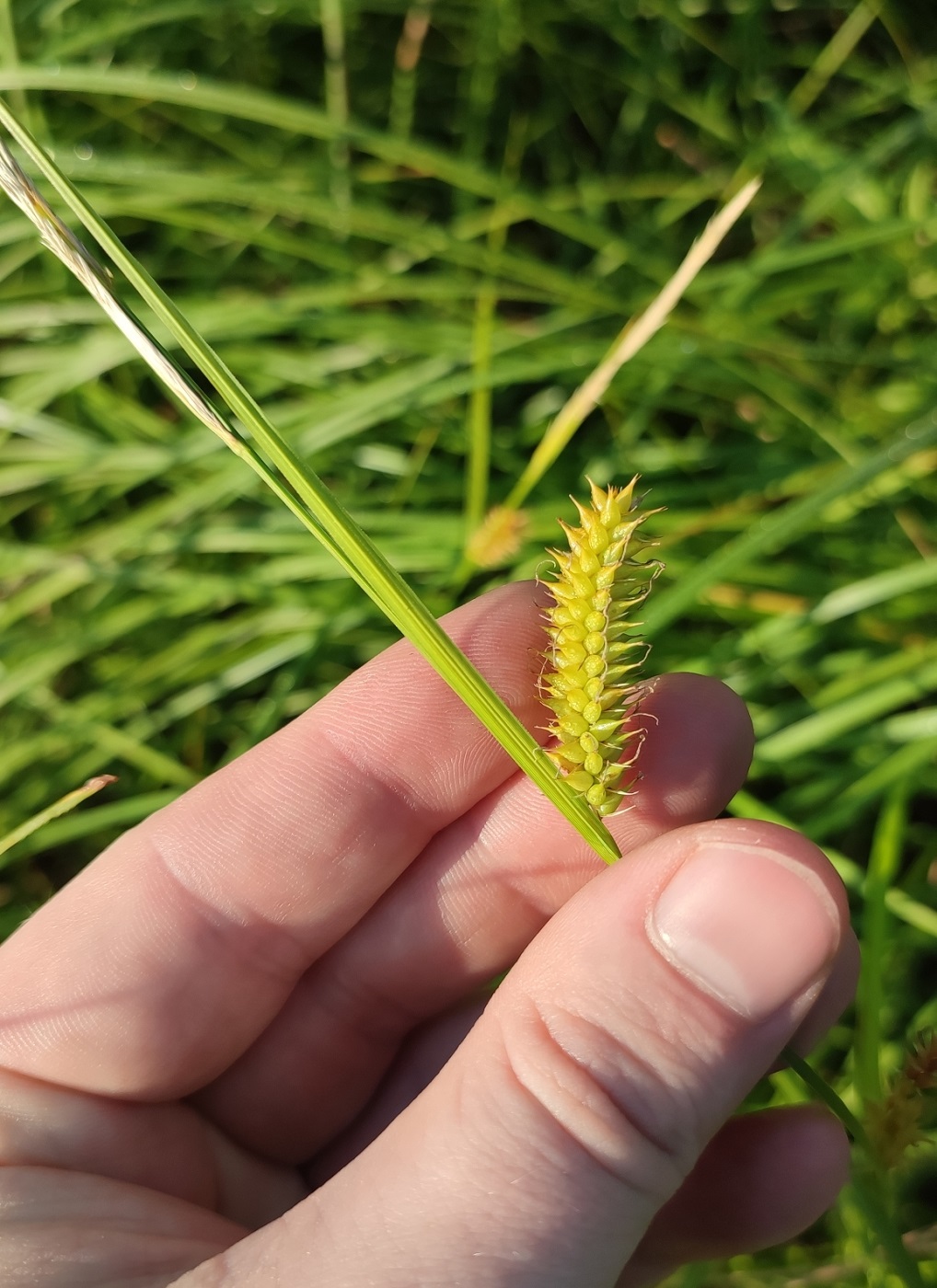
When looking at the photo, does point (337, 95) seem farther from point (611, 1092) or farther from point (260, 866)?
point (611, 1092)

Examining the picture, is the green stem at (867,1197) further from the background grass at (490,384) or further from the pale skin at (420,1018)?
the background grass at (490,384)

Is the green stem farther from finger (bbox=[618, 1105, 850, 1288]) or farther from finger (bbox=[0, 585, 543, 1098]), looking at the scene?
finger (bbox=[0, 585, 543, 1098])

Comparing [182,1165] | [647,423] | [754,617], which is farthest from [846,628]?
[182,1165]

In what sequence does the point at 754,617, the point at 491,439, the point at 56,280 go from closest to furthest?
the point at 754,617 < the point at 491,439 < the point at 56,280

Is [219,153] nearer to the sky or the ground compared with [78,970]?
nearer to the sky

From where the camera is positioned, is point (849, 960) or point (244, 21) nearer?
point (849, 960)

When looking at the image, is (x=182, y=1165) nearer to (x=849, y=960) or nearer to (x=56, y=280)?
(x=849, y=960)

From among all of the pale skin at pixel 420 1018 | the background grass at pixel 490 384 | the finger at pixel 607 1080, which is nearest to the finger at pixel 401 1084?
the pale skin at pixel 420 1018

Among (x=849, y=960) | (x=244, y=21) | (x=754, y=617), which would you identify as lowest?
(x=849, y=960)

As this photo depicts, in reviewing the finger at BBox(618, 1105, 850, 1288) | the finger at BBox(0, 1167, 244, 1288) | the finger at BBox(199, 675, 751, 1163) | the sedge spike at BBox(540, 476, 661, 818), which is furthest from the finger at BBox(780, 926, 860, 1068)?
the finger at BBox(0, 1167, 244, 1288)
